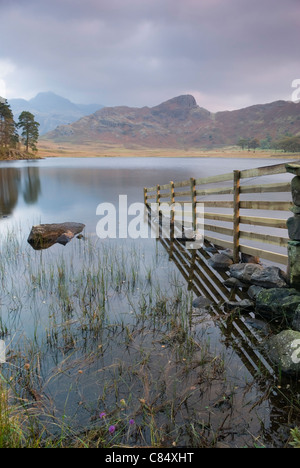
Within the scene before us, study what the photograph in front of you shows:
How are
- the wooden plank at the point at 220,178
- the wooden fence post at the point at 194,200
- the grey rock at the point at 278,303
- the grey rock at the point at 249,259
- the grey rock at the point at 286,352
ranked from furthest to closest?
the wooden fence post at the point at 194,200, the wooden plank at the point at 220,178, the grey rock at the point at 249,259, the grey rock at the point at 278,303, the grey rock at the point at 286,352

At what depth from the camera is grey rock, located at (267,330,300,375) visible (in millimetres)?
3121

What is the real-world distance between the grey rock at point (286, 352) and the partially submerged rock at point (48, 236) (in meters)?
6.87

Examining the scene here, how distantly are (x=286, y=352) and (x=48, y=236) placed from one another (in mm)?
7767

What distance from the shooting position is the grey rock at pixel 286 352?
10.2 feet

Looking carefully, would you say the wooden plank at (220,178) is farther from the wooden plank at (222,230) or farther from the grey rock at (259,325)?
the grey rock at (259,325)

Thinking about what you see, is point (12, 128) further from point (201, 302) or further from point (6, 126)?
point (201, 302)

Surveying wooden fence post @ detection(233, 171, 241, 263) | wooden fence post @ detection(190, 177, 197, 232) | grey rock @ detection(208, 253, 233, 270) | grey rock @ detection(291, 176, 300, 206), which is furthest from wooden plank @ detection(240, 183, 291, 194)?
wooden fence post @ detection(190, 177, 197, 232)

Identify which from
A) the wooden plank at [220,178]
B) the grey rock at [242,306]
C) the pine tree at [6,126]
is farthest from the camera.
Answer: the pine tree at [6,126]

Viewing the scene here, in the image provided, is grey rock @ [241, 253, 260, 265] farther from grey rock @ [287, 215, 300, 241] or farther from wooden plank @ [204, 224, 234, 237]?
grey rock @ [287, 215, 300, 241]

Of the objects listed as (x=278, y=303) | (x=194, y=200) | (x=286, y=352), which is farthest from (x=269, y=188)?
(x=194, y=200)

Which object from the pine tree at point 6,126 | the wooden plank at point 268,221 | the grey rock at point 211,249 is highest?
the pine tree at point 6,126

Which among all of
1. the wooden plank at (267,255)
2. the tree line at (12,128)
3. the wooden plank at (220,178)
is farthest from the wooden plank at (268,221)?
the tree line at (12,128)

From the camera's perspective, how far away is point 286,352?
10.6ft

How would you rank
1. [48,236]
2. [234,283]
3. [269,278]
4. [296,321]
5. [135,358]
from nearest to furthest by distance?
[135,358]
[296,321]
[269,278]
[234,283]
[48,236]
